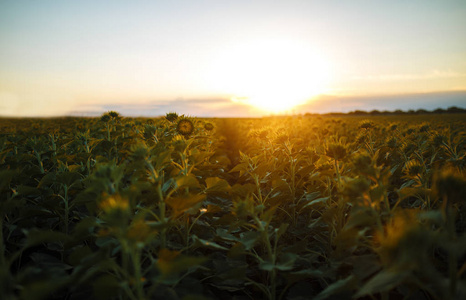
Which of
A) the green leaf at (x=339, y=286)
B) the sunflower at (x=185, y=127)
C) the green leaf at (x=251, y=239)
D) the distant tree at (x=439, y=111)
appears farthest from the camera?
the distant tree at (x=439, y=111)

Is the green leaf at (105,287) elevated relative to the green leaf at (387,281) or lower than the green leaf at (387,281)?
lower

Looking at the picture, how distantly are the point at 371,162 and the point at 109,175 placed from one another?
1.52 m

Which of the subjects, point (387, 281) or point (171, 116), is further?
point (171, 116)

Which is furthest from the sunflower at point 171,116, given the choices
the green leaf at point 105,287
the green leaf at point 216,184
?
the green leaf at point 105,287

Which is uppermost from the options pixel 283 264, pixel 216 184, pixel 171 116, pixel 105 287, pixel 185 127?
pixel 171 116

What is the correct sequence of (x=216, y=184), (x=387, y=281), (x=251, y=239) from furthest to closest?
1. (x=216, y=184)
2. (x=251, y=239)
3. (x=387, y=281)

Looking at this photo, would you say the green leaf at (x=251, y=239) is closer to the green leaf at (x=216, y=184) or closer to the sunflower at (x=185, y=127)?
the green leaf at (x=216, y=184)

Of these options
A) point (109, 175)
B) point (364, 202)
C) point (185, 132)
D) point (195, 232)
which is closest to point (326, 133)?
point (185, 132)

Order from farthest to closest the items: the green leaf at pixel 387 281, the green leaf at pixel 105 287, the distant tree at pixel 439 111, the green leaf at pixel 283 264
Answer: the distant tree at pixel 439 111 < the green leaf at pixel 283 264 < the green leaf at pixel 105 287 < the green leaf at pixel 387 281

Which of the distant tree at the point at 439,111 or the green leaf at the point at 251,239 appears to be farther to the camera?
the distant tree at the point at 439,111

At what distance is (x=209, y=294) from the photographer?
75.0 inches

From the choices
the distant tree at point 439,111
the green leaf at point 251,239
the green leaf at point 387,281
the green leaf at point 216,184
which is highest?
the distant tree at point 439,111

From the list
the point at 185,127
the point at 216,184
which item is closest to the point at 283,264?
the point at 216,184

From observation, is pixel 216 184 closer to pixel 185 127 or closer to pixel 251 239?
pixel 251 239
